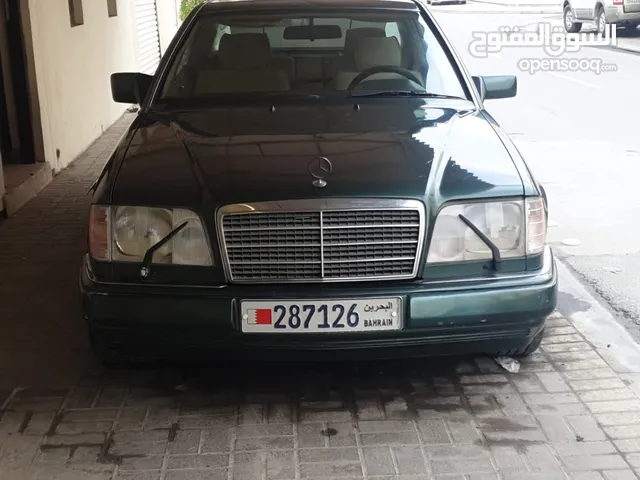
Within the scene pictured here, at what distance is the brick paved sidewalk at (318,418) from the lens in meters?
3.01

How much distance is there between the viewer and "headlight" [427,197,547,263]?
124 inches

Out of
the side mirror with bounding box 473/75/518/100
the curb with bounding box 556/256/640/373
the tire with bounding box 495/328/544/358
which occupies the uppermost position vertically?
the side mirror with bounding box 473/75/518/100

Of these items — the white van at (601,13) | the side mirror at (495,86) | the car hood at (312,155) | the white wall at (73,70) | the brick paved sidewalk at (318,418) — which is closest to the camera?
the brick paved sidewalk at (318,418)

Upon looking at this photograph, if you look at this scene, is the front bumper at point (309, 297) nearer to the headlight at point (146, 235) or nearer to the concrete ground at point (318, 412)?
the headlight at point (146, 235)

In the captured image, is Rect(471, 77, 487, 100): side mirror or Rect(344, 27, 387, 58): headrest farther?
Rect(471, 77, 487, 100): side mirror

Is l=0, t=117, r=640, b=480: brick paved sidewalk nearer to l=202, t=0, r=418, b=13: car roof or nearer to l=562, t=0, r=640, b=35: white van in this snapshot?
l=202, t=0, r=418, b=13: car roof

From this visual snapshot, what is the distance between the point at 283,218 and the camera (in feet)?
10.1

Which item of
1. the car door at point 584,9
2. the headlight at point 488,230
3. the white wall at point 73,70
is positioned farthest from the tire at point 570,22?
the headlight at point 488,230

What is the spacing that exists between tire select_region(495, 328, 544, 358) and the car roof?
1.97 m

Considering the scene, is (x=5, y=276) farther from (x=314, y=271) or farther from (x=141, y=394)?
(x=314, y=271)

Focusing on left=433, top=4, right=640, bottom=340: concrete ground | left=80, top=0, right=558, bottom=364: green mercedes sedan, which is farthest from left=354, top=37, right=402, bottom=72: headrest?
left=433, top=4, right=640, bottom=340: concrete ground

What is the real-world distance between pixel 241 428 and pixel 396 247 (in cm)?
96

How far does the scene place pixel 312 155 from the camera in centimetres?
334

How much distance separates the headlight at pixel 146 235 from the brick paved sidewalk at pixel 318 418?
69 cm
